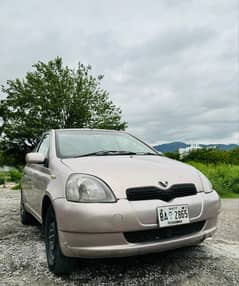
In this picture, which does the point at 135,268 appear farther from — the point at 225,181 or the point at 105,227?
the point at 225,181

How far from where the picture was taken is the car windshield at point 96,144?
3219 millimetres

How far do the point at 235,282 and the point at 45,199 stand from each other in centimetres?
191

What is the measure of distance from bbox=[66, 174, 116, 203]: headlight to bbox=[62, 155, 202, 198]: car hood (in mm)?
50

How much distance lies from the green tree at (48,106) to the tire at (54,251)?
71.9 ft

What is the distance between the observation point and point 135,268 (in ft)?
9.09

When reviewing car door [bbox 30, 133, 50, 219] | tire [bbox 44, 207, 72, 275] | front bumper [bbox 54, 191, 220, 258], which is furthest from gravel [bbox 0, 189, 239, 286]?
Answer: car door [bbox 30, 133, 50, 219]

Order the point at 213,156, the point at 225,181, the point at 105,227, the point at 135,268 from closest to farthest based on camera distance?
1. the point at 105,227
2. the point at 135,268
3. the point at 225,181
4. the point at 213,156

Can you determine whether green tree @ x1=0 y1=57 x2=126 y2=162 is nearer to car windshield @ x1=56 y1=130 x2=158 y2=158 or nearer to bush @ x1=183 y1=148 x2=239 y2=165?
bush @ x1=183 y1=148 x2=239 y2=165

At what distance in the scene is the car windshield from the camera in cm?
322

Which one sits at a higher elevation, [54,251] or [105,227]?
[105,227]

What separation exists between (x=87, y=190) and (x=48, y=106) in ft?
76.4

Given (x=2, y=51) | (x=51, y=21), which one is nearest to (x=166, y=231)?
(x=51, y=21)

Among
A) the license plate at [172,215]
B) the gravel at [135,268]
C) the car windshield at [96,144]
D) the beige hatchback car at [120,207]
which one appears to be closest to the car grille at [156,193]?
the beige hatchback car at [120,207]

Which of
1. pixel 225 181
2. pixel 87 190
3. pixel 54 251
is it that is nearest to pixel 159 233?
pixel 87 190
